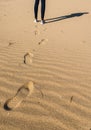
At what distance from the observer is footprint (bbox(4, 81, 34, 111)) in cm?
331

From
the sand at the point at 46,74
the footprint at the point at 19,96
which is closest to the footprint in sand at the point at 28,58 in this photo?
the sand at the point at 46,74

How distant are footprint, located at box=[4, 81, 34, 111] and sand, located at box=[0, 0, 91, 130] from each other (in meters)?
0.01

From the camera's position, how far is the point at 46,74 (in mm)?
4207

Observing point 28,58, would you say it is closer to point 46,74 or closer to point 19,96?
point 46,74

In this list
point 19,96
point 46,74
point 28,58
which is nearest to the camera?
point 19,96

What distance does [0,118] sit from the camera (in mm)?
3086

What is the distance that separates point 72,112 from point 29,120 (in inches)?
21.5

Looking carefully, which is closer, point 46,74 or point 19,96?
point 19,96

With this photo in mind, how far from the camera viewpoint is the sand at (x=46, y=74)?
3.09m

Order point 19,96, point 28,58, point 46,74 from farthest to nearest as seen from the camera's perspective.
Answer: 1. point 28,58
2. point 46,74
3. point 19,96

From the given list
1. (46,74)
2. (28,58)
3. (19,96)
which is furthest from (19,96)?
(28,58)

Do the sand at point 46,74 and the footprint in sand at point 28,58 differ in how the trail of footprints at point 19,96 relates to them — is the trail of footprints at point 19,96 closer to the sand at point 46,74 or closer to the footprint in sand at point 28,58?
the sand at point 46,74

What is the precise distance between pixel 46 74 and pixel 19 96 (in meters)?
0.82

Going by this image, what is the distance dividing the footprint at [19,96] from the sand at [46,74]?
13mm
